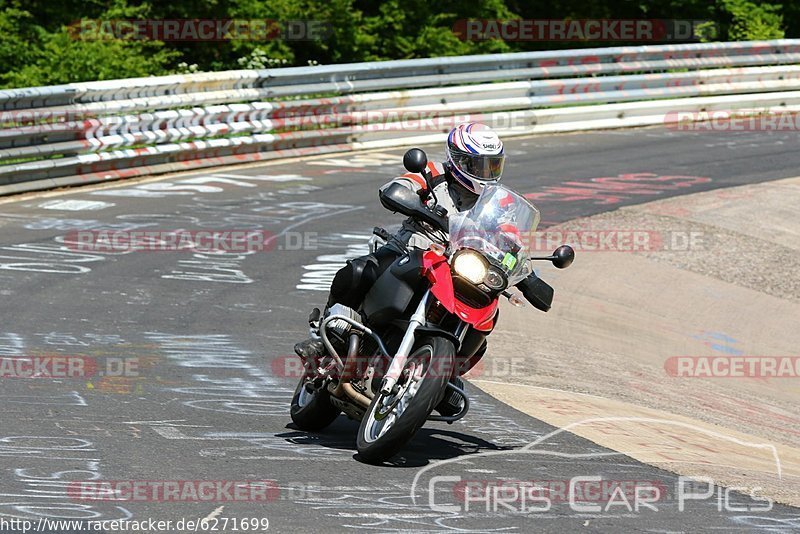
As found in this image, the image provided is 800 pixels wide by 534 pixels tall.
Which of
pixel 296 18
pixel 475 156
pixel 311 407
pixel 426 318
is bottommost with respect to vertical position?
pixel 311 407

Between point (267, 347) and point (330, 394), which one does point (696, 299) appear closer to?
point (267, 347)

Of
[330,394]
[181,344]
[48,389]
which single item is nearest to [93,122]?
[181,344]

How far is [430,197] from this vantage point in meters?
7.77

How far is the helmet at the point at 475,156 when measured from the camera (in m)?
7.62

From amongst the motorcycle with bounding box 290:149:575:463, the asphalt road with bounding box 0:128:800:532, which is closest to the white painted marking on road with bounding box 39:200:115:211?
the asphalt road with bounding box 0:128:800:532

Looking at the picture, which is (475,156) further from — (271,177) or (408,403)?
(271,177)

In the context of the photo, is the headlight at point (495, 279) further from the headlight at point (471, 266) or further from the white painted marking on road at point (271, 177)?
the white painted marking on road at point (271, 177)

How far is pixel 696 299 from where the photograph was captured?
14.1 metres

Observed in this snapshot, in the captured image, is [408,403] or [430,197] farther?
[430,197]

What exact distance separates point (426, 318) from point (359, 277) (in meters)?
0.62

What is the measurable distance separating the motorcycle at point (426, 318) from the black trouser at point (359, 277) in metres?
0.08

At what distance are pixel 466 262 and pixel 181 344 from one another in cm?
368

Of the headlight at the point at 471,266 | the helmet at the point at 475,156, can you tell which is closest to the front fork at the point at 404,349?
the headlight at the point at 471,266

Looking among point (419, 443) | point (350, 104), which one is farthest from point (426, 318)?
point (350, 104)
